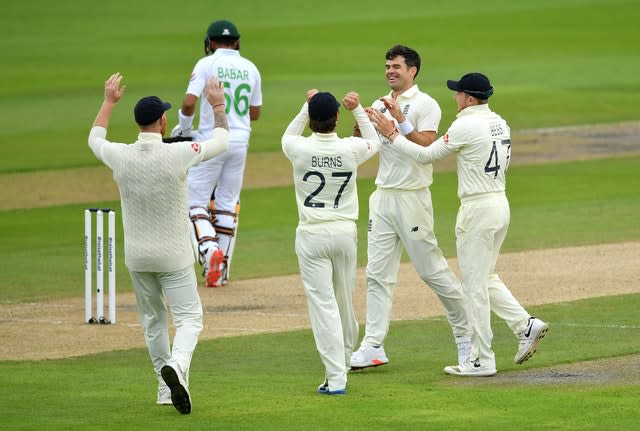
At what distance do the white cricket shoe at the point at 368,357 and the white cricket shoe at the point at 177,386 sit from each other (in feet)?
7.24

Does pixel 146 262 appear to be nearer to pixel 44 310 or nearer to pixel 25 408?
pixel 25 408

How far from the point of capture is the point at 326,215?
9.72 meters

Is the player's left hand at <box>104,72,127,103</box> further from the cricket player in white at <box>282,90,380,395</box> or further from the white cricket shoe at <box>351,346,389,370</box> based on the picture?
the white cricket shoe at <box>351,346,389,370</box>

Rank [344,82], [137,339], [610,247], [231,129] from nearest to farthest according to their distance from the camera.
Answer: [137,339]
[231,129]
[610,247]
[344,82]

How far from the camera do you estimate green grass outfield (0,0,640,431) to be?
912 cm

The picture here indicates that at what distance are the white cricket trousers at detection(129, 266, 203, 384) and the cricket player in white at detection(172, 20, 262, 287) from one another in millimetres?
5604

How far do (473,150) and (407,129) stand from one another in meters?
0.55

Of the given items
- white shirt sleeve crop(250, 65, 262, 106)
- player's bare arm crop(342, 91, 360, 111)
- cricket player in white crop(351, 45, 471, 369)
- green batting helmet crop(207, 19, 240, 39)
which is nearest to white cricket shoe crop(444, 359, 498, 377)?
cricket player in white crop(351, 45, 471, 369)

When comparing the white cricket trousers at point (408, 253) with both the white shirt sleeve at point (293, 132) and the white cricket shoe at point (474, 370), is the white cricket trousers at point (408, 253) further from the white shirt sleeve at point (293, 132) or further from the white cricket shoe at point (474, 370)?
the white shirt sleeve at point (293, 132)

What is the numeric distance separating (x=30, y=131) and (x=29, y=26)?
70.5 feet

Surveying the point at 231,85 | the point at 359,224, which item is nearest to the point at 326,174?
the point at 231,85

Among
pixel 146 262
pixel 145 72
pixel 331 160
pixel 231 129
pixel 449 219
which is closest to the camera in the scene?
pixel 146 262

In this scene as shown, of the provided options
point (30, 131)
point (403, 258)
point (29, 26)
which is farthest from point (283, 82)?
point (403, 258)

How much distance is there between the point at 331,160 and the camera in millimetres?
9703
